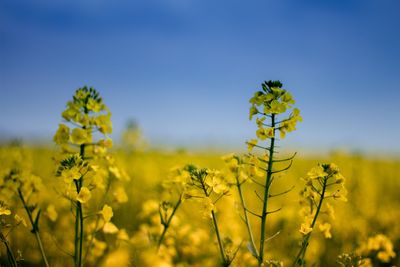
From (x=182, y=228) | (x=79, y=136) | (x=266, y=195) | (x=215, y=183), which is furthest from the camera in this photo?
(x=182, y=228)

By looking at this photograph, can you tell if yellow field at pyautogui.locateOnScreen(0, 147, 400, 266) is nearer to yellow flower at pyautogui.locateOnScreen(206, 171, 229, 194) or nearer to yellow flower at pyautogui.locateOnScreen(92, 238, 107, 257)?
yellow flower at pyautogui.locateOnScreen(92, 238, 107, 257)

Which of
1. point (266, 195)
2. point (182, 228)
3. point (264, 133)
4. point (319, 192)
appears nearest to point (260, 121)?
point (264, 133)

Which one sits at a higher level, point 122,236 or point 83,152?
point 83,152

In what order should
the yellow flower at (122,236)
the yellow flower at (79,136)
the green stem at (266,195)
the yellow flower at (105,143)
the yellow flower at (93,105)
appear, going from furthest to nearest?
the yellow flower at (122,236), the yellow flower at (105,143), the yellow flower at (93,105), the yellow flower at (79,136), the green stem at (266,195)

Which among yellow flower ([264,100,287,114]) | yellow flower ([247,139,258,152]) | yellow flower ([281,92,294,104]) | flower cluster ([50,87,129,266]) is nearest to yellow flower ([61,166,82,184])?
flower cluster ([50,87,129,266])

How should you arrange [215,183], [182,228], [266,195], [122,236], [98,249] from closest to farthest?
[266,195] → [215,183] → [122,236] → [98,249] → [182,228]

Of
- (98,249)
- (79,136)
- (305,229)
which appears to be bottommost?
(98,249)

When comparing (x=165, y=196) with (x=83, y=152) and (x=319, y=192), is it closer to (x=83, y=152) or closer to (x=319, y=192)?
(x=83, y=152)

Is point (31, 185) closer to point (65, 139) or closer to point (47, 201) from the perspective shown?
point (65, 139)

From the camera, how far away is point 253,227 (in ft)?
24.5

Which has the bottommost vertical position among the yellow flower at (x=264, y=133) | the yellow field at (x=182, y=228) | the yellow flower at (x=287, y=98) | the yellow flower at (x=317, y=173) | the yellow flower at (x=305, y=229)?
the yellow field at (x=182, y=228)

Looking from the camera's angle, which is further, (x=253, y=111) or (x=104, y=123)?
(x=104, y=123)

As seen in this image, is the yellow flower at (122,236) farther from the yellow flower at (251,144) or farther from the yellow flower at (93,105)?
the yellow flower at (251,144)

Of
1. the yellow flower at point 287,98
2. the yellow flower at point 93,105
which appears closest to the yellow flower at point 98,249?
the yellow flower at point 93,105
